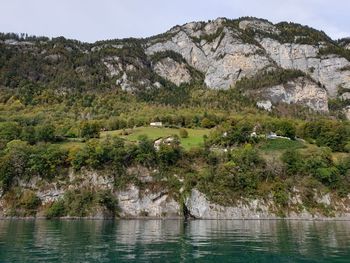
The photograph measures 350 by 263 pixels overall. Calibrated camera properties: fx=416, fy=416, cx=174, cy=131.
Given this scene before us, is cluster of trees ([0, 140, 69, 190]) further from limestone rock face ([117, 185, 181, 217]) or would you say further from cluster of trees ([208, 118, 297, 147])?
cluster of trees ([208, 118, 297, 147])

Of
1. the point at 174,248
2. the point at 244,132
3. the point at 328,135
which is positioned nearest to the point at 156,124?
the point at 244,132

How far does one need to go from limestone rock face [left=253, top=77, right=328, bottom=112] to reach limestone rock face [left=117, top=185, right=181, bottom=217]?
117330mm

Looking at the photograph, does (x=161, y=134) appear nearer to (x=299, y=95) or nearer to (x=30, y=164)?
(x=30, y=164)

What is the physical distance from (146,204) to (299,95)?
5245 inches

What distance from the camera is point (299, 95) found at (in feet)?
651

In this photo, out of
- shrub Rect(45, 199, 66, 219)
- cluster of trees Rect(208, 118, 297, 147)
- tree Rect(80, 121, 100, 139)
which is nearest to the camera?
shrub Rect(45, 199, 66, 219)

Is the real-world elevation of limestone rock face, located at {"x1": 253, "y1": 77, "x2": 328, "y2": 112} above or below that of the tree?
above

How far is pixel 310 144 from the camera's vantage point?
115688mm

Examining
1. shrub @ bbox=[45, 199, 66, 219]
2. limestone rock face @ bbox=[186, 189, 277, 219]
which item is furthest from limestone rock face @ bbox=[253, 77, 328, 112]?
shrub @ bbox=[45, 199, 66, 219]

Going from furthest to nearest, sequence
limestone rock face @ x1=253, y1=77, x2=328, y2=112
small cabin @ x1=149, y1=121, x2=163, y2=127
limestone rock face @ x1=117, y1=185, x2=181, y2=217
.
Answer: limestone rock face @ x1=253, y1=77, x2=328, y2=112 < small cabin @ x1=149, y1=121, x2=163, y2=127 < limestone rock face @ x1=117, y1=185, x2=181, y2=217

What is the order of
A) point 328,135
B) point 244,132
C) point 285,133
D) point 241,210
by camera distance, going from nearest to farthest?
point 241,210, point 244,132, point 328,135, point 285,133

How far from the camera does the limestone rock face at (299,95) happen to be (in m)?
194

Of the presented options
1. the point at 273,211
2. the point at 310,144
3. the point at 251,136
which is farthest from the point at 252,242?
the point at 310,144

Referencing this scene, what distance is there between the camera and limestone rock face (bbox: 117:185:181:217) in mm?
85438
